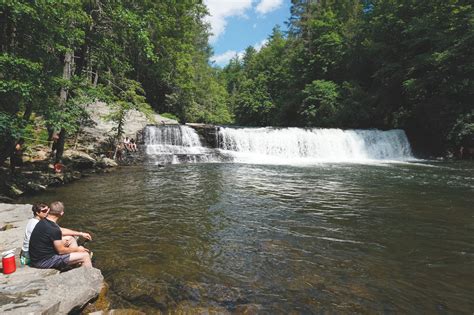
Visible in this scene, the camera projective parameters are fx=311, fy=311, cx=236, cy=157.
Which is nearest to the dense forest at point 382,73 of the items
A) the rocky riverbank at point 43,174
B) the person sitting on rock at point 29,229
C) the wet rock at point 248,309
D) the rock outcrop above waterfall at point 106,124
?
the rock outcrop above waterfall at point 106,124

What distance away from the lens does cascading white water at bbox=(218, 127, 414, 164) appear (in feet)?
71.4

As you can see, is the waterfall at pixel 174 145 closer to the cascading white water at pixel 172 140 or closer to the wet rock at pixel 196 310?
the cascading white water at pixel 172 140

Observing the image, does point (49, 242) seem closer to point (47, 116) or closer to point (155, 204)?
point (155, 204)

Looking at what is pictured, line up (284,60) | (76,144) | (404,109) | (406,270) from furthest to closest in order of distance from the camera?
(284,60)
(404,109)
(76,144)
(406,270)

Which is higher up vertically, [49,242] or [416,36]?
[416,36]

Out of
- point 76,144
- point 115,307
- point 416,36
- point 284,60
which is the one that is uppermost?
point 284,60

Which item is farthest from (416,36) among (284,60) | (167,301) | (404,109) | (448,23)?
(167,301)

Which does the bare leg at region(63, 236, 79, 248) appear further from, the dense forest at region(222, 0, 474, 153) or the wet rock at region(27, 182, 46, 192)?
the dense forest at region(222, 0, 474, 153)

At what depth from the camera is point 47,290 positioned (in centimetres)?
360

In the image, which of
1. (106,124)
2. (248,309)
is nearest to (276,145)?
(106,124)

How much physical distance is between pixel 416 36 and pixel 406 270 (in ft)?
90.1

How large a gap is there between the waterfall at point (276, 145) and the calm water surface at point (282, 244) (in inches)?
320

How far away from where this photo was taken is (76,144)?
1805 centimetres

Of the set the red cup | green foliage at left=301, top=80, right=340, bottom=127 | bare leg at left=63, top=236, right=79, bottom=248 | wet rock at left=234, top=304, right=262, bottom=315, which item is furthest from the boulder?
green foliage at left=301, top=80, right=340, bottom=127
